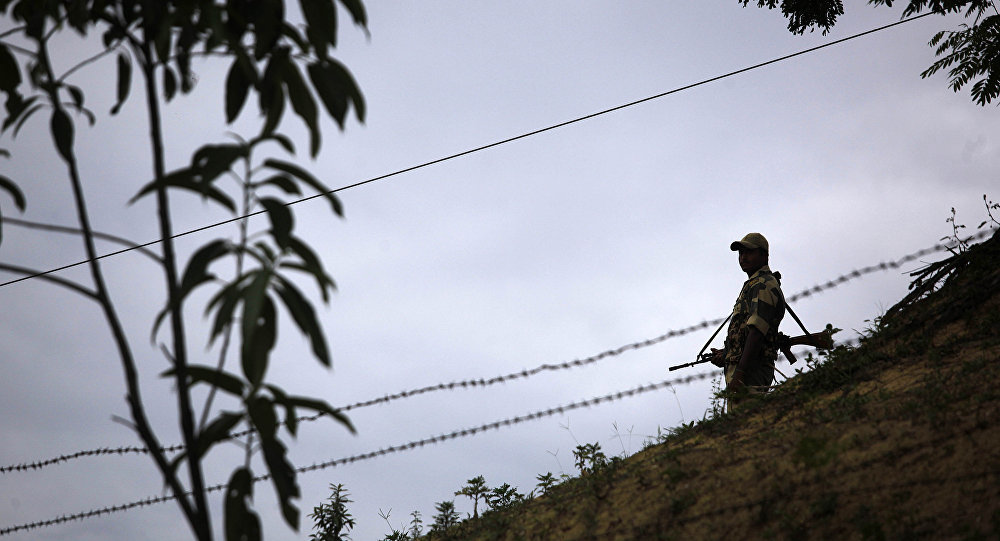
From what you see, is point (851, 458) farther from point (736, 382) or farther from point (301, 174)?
point (301, 174)

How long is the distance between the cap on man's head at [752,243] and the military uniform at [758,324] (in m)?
0.19

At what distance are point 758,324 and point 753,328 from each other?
5 centimetres

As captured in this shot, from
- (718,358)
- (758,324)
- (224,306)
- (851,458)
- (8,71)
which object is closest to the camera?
(224,306)

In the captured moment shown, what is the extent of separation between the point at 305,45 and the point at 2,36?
2.75 ft

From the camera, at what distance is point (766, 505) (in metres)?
3.96

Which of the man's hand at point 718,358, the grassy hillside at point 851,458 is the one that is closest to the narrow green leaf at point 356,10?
the grassy hillside at point 851,458

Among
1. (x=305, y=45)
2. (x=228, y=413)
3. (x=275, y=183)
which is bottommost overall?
(x=228, y=413)

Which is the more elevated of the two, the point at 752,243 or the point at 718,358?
the point at 752,243

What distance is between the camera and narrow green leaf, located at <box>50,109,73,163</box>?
2078 mm

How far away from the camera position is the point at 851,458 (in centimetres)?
409

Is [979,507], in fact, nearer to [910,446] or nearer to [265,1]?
[910,446]

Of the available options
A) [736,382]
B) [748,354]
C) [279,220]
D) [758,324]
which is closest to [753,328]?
[758,324]

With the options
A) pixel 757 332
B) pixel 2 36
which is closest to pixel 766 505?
pixel 757 332

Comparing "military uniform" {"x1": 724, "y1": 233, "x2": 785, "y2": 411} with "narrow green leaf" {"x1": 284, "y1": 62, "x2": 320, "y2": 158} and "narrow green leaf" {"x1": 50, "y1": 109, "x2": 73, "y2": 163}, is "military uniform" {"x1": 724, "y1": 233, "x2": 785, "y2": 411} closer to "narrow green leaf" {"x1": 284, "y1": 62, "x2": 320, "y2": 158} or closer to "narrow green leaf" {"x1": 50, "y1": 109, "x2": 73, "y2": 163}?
"narrow green leaf" {"x1": 284, "y1": 62, "x2": 320, "y2": 158}
